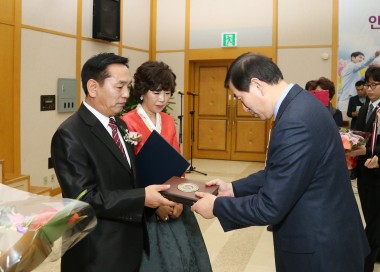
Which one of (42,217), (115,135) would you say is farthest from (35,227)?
(115,135)

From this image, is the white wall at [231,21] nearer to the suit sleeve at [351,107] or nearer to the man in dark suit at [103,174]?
the suit sleeve at [351,107]

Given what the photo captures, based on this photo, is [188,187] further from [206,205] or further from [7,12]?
[7,12]

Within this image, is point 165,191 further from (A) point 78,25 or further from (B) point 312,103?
(A) point 78,25

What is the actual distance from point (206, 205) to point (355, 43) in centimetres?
640

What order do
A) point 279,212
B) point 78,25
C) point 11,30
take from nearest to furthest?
point 279,212, point 11,30, point 78,25

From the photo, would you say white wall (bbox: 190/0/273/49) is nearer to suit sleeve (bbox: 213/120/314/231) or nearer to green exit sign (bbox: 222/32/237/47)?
green exit sign (bbox: 222/32/237/47)

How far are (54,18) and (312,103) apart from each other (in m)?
4.98

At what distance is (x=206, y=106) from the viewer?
8.55 metres

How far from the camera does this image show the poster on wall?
698 cm

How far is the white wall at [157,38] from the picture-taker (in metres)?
5.28

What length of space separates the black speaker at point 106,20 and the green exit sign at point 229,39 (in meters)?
2.15

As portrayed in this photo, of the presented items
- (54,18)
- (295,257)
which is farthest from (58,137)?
(54,18)

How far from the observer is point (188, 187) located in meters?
1.88

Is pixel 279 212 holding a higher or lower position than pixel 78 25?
lower
